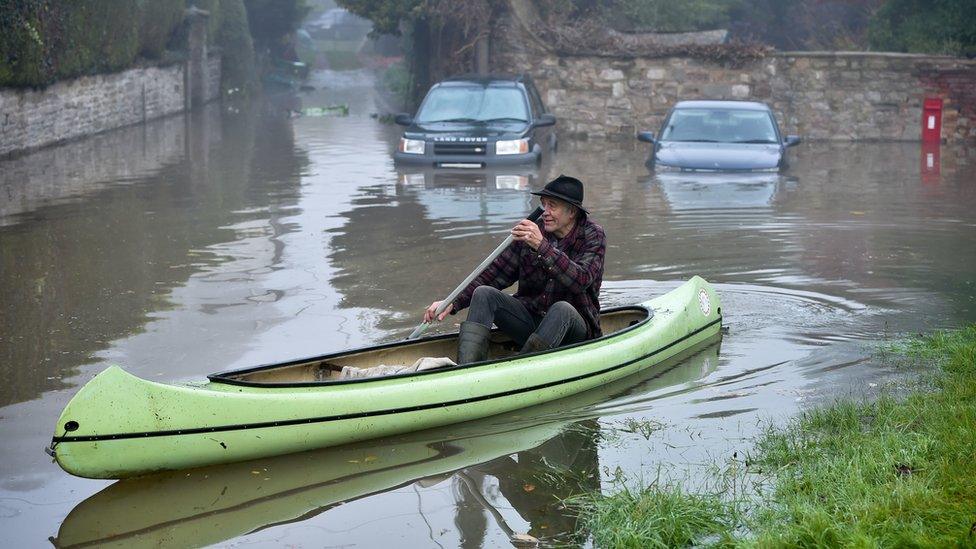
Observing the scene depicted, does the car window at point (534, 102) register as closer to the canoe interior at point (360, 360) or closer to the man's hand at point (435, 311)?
the canoe interior at point (360, 360)

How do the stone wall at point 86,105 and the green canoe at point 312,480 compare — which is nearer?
the green canoe at point 312,480

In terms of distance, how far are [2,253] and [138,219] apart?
289cm

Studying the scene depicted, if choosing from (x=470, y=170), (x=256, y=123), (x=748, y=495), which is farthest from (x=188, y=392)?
(x=256, y=123)

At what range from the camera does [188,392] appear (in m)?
6.82

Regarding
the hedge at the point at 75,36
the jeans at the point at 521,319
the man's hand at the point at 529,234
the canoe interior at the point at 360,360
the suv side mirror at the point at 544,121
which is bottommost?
the canoe interior at the point at 360,360

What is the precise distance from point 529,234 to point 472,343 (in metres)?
0.87

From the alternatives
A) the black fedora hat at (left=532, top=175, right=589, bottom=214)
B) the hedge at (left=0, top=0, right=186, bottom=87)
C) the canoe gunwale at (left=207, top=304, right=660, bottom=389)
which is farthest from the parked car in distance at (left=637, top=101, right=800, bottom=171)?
the hedge at (left=0, top=0, right=186, bottom=87)

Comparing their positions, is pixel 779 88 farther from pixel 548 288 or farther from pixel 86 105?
pixel 548 288

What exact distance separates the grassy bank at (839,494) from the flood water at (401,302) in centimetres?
40

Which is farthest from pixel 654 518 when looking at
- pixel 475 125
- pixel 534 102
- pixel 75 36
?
pixel 75 36

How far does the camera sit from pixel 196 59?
42.1 meters

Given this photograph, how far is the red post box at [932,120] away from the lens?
27984 millimetres

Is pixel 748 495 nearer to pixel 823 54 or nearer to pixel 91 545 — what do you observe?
pixel 91 545

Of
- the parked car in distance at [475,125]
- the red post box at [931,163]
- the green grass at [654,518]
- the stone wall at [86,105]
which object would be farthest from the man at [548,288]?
the stone wall at [86,105]
